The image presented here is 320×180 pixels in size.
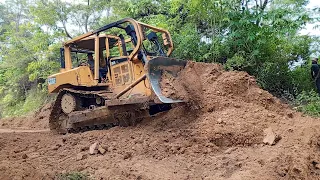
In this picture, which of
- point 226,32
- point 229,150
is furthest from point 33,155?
point 226,32

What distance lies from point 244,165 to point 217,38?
588 cm

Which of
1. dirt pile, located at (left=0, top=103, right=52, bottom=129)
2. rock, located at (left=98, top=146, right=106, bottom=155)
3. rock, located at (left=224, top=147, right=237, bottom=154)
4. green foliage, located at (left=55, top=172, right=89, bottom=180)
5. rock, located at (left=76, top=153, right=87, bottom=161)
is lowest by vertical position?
dirt pile, located at (left=0, top=103, right=52, bottom=129)

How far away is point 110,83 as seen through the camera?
7.29 meters

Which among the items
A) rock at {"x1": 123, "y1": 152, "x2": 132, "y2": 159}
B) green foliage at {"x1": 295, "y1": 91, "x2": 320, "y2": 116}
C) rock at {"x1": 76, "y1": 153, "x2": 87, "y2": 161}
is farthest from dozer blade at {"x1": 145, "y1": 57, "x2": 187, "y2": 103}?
green foliage at {"x1": 295, "y1": 91, "x2": 320, "y2": 116}

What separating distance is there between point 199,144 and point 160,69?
1.88 meters

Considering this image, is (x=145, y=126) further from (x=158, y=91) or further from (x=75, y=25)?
(x=75, y=25)

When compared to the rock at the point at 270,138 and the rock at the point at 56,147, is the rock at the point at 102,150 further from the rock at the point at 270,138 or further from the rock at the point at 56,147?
the rock at the point at 270,138

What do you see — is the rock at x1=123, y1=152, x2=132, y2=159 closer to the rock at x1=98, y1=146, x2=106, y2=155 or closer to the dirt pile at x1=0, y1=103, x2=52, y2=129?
the rock at x1=98, y1=146, x2=106, y2=155

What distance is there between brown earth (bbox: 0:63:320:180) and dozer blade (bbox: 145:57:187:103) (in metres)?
0.16

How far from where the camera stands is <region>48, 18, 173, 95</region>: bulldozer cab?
680cm

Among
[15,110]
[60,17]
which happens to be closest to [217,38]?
[60,17]

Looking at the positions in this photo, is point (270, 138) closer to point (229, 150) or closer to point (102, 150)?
point (229, 150)

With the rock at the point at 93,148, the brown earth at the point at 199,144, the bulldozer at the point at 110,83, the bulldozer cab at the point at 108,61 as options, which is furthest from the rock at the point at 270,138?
the rock at the point at 93,148

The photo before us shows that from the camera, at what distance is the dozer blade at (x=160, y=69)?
570 cm
